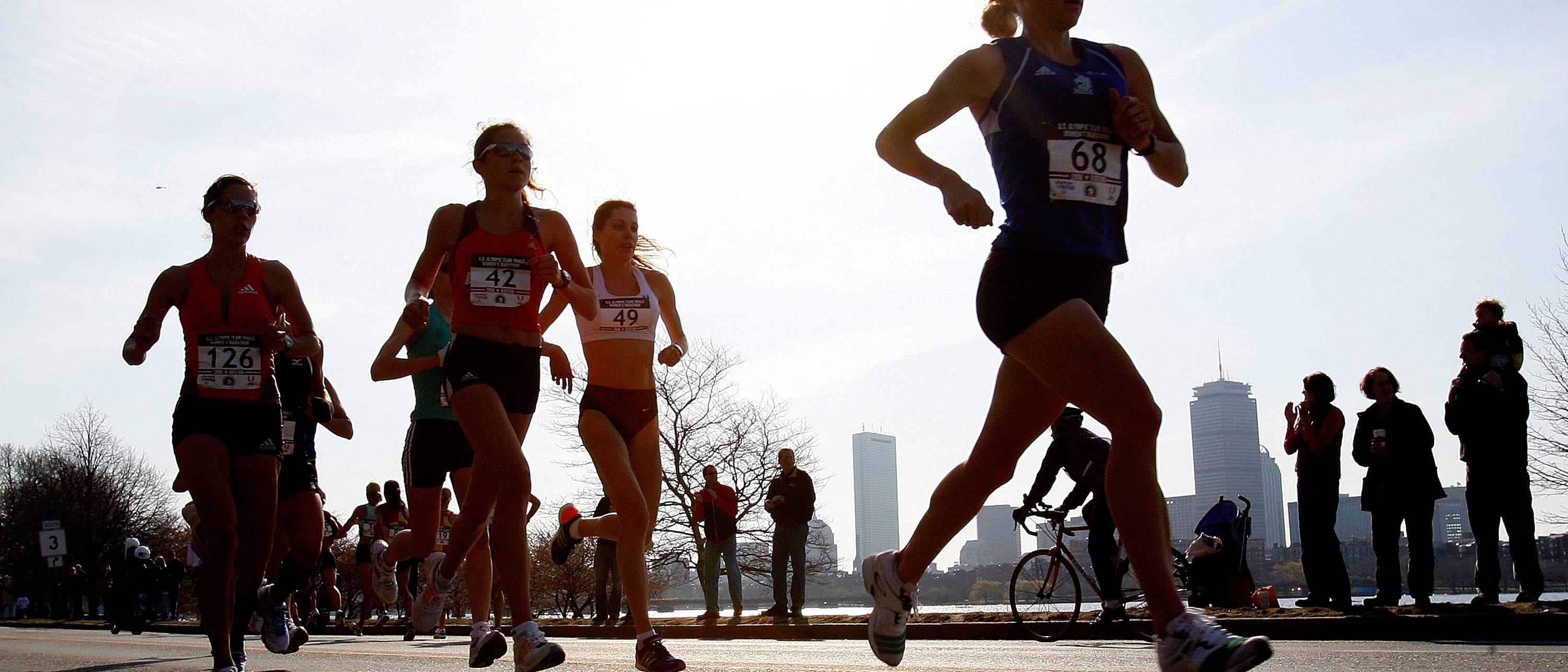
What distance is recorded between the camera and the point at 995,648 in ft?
28.1

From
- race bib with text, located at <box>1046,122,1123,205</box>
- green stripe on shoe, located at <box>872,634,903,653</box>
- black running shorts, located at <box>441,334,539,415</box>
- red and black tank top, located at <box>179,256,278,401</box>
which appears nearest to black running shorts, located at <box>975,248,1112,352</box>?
race bib with text, located at <box>1046,122,1123,205</box>

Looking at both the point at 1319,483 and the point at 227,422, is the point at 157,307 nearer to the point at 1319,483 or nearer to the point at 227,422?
the point at 227,422

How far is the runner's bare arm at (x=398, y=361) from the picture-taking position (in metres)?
5.80

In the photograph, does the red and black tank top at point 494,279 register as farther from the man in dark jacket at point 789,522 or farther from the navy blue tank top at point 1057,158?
the man in dark jacket at point 789,522

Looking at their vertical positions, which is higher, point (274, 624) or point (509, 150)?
point (509, 150)

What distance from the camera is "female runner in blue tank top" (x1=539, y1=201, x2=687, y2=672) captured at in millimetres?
5820

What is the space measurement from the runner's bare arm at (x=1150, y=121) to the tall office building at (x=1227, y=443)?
17734 centimetres

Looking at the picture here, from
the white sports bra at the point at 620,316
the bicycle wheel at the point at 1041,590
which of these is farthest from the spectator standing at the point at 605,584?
the white sports bra at the point at 620,316

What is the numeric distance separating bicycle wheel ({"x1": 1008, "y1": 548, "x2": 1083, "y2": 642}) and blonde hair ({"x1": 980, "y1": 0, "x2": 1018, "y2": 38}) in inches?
279

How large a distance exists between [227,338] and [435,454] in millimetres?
1365

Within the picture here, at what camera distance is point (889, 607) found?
14.3 ft

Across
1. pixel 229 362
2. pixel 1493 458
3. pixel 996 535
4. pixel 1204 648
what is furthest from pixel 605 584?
pixel 996 535

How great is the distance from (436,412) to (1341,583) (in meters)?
7.32

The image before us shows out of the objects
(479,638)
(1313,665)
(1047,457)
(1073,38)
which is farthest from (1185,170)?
(1047,457)
